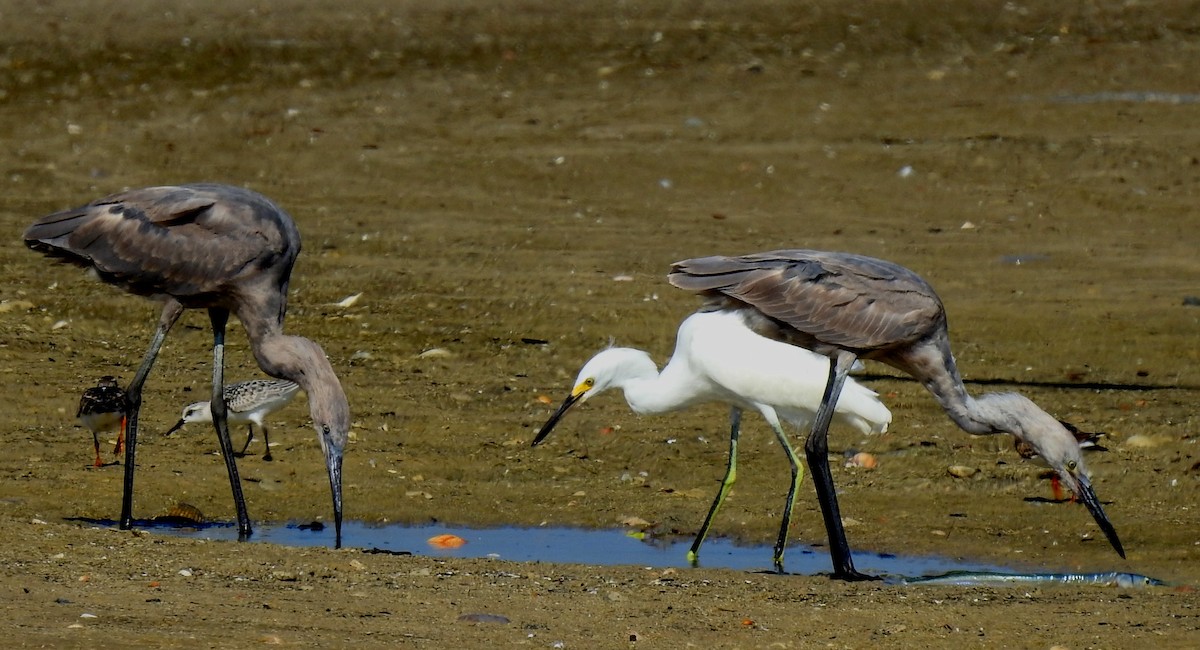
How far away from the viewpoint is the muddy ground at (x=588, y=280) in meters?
6.45

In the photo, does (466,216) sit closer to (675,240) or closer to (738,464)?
(675,240)

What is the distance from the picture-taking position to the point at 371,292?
1230cm

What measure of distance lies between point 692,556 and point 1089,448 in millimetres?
2365

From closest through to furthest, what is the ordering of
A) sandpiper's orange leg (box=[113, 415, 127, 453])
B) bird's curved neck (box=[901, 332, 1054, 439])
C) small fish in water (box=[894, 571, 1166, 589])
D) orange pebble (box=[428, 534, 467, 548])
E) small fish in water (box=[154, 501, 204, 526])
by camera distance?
1. small fish in water (box=[894, 571, 1166, 589])
2. bird's curved neck (box=[901, 332, 1054, 439])
3. orange pebble (box=[428, 534, 467, 548])
4. small fish in water (box=[154, 501, 204, 526])
5. sandpiper's orange leg (box=[113, 415, 127, 453])

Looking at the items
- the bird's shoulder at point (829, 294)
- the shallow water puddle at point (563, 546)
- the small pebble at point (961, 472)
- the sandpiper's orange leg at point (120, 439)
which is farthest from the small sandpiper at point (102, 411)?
the small pebble at point (961, 472)

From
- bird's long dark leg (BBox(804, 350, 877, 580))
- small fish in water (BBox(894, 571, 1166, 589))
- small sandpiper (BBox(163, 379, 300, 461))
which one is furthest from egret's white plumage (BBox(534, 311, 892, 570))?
small sandpiper (BBox(163, 379, 300, 461))

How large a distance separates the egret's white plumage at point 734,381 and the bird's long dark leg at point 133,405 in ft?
6.45

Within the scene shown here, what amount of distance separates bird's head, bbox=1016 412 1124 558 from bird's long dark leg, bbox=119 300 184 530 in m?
3.86

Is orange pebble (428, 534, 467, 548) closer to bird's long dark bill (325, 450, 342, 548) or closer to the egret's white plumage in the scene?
bird's long dark bill (325, 450, 342, 548)

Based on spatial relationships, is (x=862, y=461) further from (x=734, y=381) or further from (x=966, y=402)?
(x=966, y=402)

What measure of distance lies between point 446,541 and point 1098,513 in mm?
2832

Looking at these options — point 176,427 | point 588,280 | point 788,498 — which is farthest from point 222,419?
point 588,280

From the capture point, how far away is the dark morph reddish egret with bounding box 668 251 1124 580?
7711 mm

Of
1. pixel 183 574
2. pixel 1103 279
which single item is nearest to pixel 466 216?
pixel 1103 279
